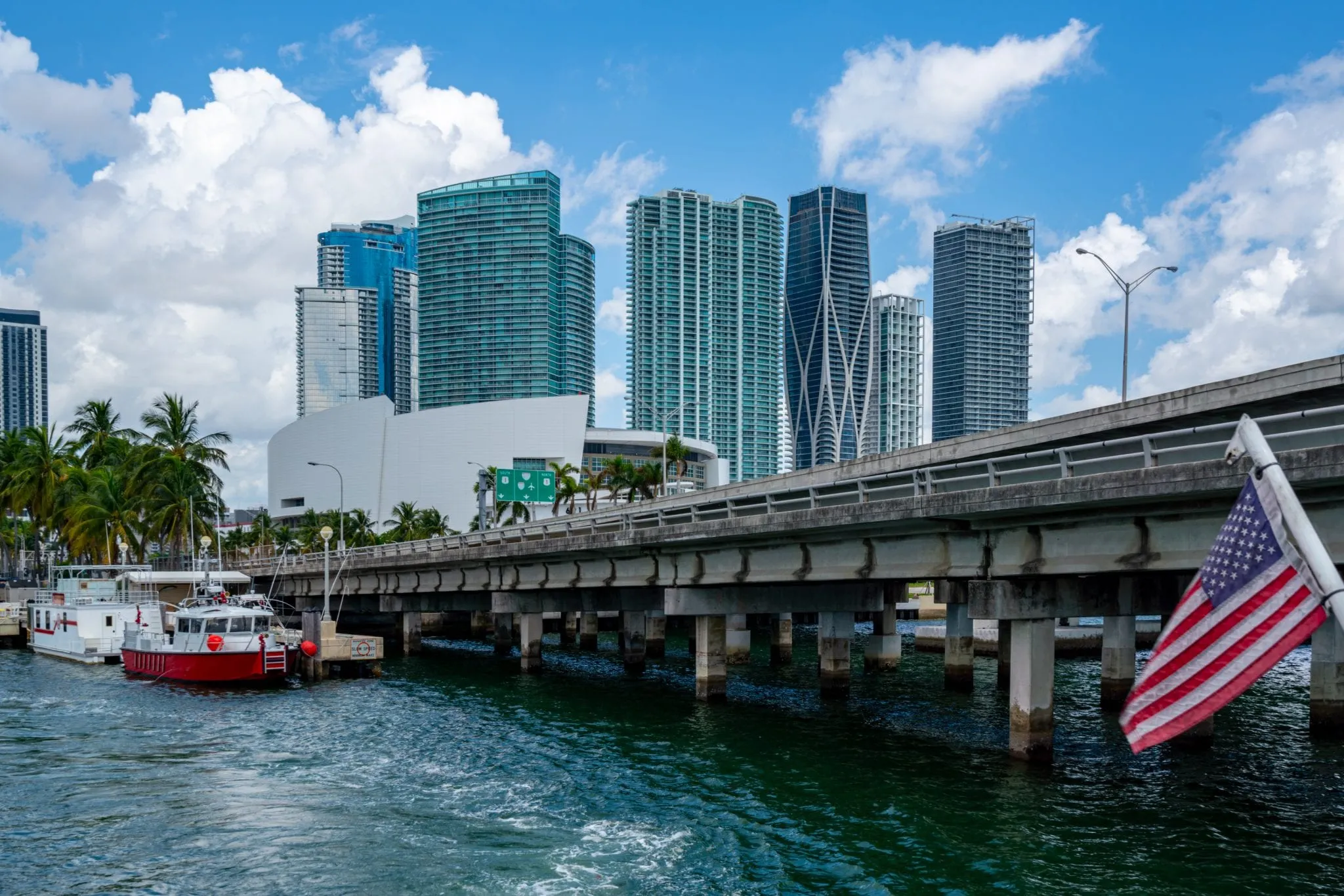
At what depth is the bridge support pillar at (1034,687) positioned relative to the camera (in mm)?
28969

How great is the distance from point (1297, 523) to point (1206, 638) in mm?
1722

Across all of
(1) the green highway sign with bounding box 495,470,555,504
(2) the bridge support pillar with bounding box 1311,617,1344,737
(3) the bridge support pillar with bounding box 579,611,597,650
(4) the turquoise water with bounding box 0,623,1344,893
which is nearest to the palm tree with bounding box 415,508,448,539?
(1) the green highway sign with bounding box 495,470,555,504

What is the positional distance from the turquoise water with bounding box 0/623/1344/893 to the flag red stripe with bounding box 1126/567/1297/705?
11874mm

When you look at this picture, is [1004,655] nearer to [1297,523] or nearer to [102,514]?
[1297,523]

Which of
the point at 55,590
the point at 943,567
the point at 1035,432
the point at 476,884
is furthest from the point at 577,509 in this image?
the point at 476,884

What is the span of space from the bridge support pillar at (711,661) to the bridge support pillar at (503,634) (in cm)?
2407

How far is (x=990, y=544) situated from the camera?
29.7m

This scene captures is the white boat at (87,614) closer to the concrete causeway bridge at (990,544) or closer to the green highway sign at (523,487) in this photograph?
the concrete causeway bridge at (990,544)

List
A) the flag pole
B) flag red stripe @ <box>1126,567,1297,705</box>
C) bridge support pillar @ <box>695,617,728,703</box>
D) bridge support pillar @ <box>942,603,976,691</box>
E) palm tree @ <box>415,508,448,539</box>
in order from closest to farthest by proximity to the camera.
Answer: the flag pole < flag red stripe @ <box>1126,567,1297,705</box> < bridge support pillar @ <box>695,617,728,703</box> < bridge support pillar @ <box>942,603,976,691</box> < palm tree @ <box>415,508,448,539</box>

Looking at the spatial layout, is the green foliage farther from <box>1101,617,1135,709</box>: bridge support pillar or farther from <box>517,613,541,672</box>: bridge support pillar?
<box>1101,617,1135,709</box>: bridge support pillar

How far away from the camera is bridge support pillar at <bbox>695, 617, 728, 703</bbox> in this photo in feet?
144

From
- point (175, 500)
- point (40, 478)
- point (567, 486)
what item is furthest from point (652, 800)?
point (567, 486)

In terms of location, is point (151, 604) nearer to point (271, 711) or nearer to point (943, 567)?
point (271, 711)

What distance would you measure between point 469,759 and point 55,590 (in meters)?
52.1
